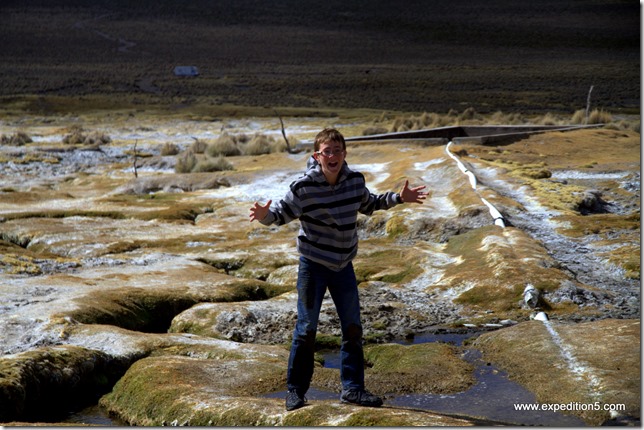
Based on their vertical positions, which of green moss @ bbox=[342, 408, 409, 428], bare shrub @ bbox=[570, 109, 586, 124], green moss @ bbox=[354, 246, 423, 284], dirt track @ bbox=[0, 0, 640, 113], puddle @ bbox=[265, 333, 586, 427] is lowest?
dirt track @ bbox=[0, 0, 640, 113]

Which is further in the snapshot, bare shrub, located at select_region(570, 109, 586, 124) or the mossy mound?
bare shrub, located at select_region(570, 109, 586, 124)

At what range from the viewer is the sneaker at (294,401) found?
8.55m

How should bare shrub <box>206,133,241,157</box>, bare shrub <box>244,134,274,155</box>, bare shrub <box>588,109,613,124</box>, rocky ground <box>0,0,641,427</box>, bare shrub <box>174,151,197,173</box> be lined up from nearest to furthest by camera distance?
rocky ground <box>0,0,641,427</box> → bare shrub <box>174,151,197,173</box> → bare shrub <box>206,133,241,157</box> → bare shrub <box>244,134,274,155</box> → bare shrub <box>588,109,613,124</box>

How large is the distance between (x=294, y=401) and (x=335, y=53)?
107143mm

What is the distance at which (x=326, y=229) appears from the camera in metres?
8.25

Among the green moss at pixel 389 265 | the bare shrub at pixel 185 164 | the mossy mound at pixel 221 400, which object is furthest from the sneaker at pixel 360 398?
→ the bare shrub at pixel 185 164

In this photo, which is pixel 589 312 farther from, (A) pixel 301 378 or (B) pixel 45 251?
(B) pixel 45 251

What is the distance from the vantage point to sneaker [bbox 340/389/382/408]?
28.0ft

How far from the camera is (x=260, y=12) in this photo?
139 m

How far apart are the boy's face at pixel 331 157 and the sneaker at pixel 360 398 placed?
1.96m

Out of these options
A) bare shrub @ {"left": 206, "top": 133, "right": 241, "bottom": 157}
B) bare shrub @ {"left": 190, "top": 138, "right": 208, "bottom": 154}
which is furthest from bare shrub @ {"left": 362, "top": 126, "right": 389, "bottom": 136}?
bare shrub @ {"left": 190, "top": 138, "right": 208, "bottom": 154}

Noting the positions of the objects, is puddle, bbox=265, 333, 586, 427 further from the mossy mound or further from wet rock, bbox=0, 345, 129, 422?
wet rock, bbox=0, 345, 129, 422

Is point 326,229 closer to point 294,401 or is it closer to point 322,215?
point 322,215

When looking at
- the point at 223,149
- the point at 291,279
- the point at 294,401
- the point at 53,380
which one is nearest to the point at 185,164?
the point at 223,149
